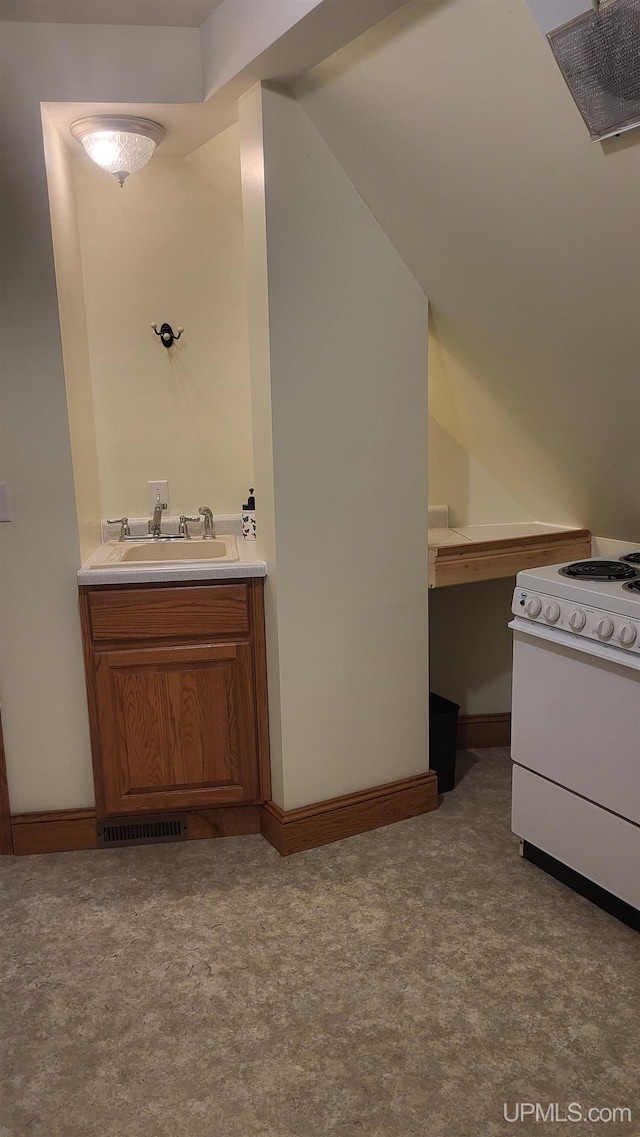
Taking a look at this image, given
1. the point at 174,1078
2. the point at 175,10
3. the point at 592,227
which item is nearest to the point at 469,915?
the point at 174,1078

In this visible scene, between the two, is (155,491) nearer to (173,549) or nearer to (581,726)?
(173,549)

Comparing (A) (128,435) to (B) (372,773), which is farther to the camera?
(A) (128,435)

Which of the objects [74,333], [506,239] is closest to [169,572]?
[74,333]

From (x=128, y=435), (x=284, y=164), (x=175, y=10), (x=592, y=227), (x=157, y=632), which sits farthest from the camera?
(x=128, y=435)

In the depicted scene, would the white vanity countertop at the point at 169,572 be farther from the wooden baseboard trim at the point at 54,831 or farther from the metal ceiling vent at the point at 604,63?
the metal ceiling vent at the point at 604,63

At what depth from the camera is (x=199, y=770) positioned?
2670mm

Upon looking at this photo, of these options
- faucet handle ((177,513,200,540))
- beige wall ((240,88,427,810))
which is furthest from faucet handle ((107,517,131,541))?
beige wall ((240,88,427,810))

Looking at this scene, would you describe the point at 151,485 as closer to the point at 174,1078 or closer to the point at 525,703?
the point at 525,703

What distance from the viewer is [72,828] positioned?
2676 mm

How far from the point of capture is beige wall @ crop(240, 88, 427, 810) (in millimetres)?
2352

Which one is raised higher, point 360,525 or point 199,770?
point 360,525

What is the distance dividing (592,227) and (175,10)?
1.24 meters

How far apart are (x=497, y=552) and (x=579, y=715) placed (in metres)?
0.80

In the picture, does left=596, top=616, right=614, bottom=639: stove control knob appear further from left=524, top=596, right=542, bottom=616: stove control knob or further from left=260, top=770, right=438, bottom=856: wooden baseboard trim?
left=260, top=770, right=438, bottom=856: wooden baseboard trim
